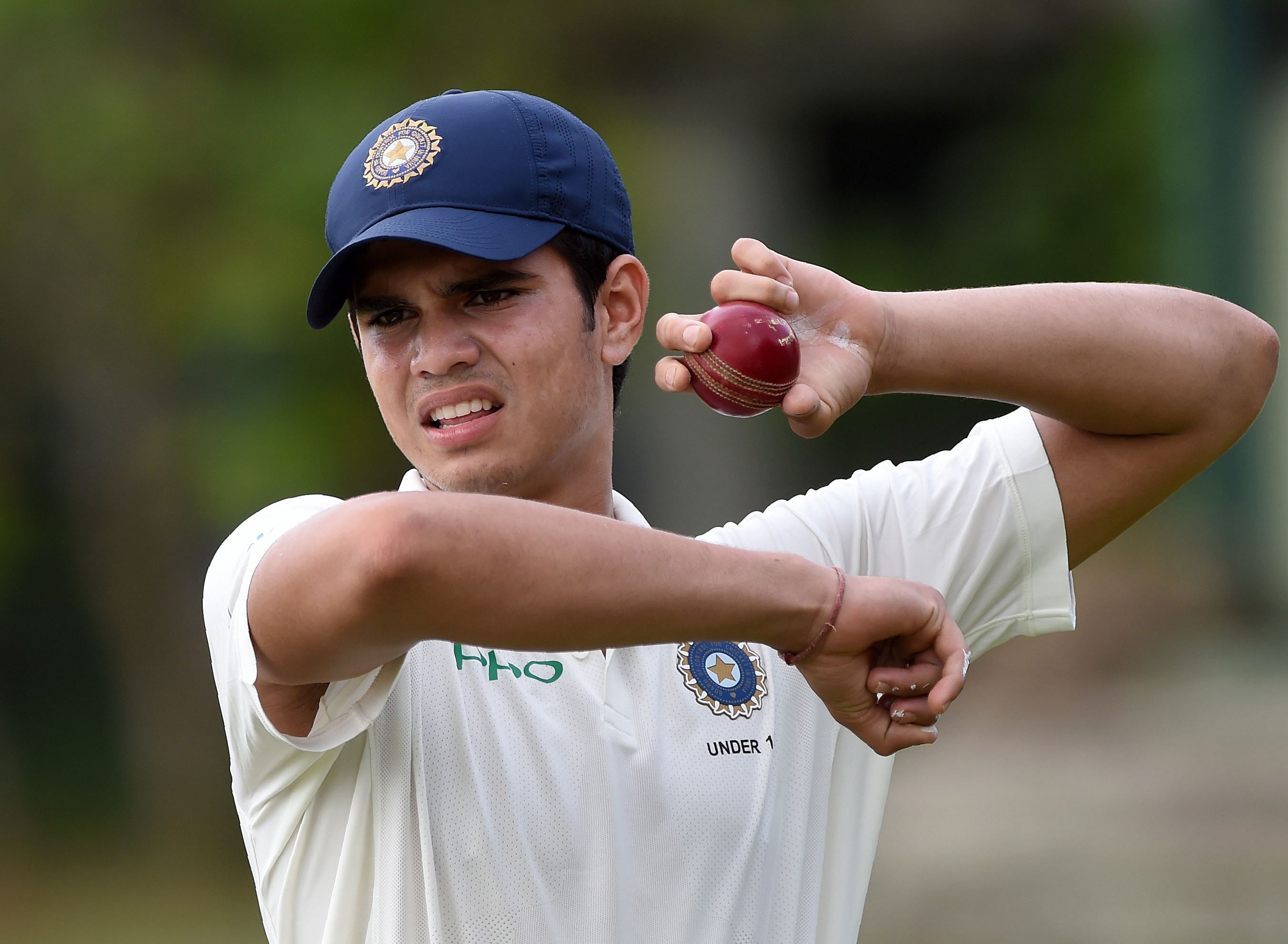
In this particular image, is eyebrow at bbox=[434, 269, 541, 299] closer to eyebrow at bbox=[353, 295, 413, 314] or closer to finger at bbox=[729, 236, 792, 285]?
eyebrow at bbox=[353, 295, 413, 314]

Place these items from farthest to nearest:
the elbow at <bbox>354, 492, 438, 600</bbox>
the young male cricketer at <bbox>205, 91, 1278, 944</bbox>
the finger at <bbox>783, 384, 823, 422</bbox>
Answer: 1. the finger at <bbox>783, 384, 823, 422</bbox>
2. the young male cricketer at <bbox>205, 91, 1278, 944</bbox>
3. the elbow at <bbox>354, 492, 438, 600</bbox>

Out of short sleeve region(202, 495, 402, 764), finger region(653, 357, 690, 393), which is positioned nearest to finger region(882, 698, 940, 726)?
finger region(653, 357, 690, 393)

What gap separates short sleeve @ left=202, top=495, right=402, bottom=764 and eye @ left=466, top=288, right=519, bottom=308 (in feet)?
1.71

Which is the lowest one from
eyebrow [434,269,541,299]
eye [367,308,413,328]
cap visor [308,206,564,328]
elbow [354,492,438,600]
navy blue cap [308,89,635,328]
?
elbow [354,492,438,600]

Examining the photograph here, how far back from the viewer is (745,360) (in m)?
1.99

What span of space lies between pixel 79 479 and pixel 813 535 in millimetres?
6575

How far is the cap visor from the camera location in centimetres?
207

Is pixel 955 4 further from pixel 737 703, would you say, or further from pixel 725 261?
pixel 737 703

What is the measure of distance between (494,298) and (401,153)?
266 millimetres

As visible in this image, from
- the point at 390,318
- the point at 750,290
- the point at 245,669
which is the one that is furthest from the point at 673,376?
the point at 245,669

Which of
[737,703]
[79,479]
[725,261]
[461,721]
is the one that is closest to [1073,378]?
[737,703]

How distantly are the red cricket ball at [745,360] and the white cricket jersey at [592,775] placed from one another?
0.42 meters

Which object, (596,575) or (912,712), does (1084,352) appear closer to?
(912,712)

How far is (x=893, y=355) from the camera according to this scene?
7.23 feet
